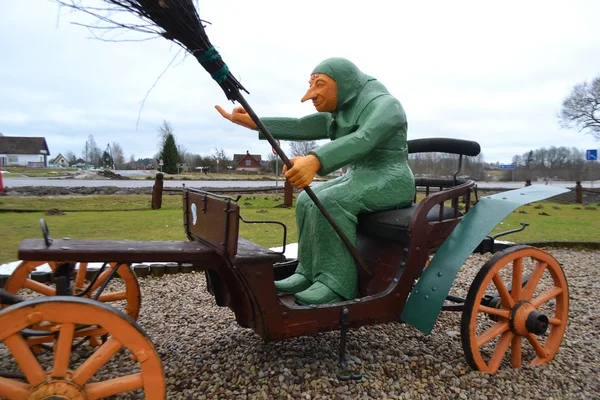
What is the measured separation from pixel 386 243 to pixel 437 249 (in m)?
0.31

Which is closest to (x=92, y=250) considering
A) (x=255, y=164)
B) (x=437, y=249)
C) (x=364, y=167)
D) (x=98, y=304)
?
(x=98, y=304)

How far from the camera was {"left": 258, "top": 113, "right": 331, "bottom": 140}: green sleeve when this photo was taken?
124 inches

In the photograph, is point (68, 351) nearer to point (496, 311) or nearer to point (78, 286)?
point (78, 286)

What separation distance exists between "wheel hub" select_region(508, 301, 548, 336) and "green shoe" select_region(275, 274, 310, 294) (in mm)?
1274

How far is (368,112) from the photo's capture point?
8.50ft

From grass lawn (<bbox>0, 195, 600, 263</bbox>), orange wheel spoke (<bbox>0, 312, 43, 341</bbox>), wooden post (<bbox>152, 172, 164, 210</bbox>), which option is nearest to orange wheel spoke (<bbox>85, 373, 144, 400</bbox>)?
orange wheel spoke (<bbox>0, 312, 43, 341</bbox>)

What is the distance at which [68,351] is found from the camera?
1757 mm

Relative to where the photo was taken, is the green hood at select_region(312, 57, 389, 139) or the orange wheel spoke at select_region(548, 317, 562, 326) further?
the orange wheel spoke at select_region(548, 317, 562, 326)

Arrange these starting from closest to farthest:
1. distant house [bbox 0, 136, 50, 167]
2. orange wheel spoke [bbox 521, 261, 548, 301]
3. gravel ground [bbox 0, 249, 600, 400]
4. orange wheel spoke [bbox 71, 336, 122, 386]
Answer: orange wheel spoke [bbox 71, 336, 122, 386] < gravel ground [bbox 0, 249, 600, 400] < orange wheel spoke [bbox 521, 261, 548, 301] < distant house [bbox 0, 136, 50, 167]

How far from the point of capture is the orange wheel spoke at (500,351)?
2.62 metres

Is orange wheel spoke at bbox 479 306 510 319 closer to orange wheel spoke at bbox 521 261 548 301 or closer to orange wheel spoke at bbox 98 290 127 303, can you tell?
orange wheel spoke at bbox 521 261 548 301

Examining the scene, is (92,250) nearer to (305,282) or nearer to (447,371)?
(305,282)

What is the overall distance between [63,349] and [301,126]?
6.73 ft

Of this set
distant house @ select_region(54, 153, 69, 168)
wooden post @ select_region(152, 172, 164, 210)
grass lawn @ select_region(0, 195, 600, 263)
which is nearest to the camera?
grass lawn @ select_region(0, 195, 600, 263)
